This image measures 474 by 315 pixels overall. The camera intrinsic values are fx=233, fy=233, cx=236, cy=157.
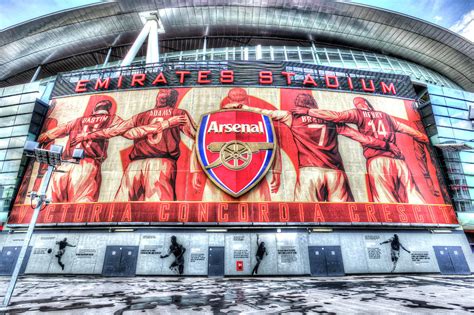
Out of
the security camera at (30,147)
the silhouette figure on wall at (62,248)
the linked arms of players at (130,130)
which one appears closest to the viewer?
the security camera at (30,147)

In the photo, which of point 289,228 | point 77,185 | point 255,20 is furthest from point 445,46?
point 77,185

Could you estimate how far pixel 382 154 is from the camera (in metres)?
23.0

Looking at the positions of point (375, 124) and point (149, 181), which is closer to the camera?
point (149, 181)

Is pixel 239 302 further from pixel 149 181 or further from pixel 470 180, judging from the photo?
pixel 470 180

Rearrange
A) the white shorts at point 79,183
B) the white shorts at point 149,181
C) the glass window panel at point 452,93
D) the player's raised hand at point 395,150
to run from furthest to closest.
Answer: the glass window panel at point 452,93 < the player's raised hand at point 395,150 < the white shorts at point 79,183 < the white shorts at point 149,181

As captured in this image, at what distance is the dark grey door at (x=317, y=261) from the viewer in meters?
18.9

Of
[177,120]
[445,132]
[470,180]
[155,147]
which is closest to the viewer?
[155,147]

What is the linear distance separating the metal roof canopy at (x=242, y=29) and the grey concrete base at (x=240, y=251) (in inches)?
1158

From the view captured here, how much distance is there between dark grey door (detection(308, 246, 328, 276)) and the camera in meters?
18.9

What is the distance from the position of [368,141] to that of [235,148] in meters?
13.5

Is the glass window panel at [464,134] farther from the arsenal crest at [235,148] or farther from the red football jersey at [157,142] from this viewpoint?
the red football jersey at [157,142]

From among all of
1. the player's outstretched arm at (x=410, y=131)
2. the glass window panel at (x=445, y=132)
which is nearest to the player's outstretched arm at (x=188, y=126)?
the player's outstretched arm at (x=410, y=131)

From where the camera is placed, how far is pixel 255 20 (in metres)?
34.8

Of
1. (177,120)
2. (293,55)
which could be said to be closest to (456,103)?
(293,55)
